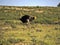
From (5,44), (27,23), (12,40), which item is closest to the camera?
(5,44)

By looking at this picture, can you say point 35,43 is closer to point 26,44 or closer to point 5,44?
point 26,44

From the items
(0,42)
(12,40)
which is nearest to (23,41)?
(12,40)

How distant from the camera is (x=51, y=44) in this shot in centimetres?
1620

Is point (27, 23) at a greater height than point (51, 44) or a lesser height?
lesser

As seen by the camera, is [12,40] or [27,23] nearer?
[12,40]

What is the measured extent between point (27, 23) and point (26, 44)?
12.8m

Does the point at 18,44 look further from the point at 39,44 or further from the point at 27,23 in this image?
the point at 27,23

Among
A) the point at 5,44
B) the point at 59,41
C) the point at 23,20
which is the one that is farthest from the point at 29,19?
the point at 5,44

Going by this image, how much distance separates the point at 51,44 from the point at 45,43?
40 centimetres

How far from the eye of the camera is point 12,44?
52.6 feet

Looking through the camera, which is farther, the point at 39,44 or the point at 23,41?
the point at 23,41

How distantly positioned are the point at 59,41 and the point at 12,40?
3.12 meters

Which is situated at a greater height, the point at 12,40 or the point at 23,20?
the point at 12,40

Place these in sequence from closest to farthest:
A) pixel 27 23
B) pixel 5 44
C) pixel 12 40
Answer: pixel 5 44 < pixel 12 40 < pixel 27 23
